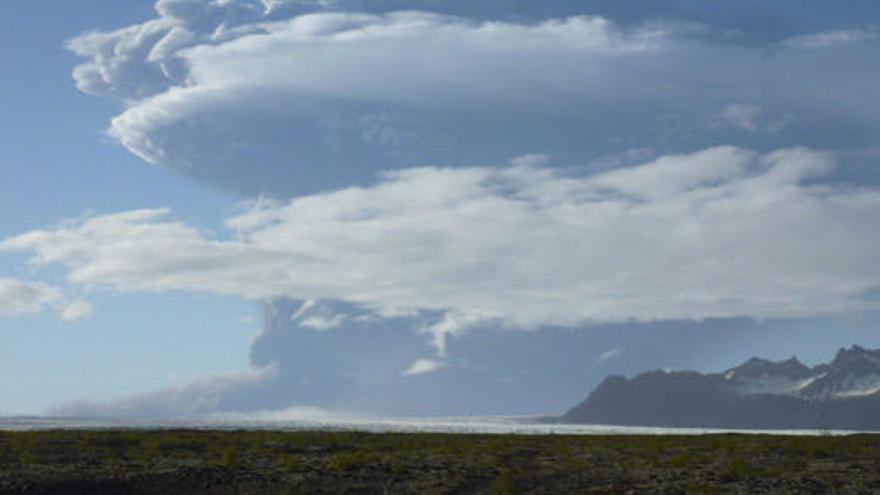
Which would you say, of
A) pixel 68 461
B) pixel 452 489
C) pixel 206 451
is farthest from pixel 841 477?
pixel 68 461

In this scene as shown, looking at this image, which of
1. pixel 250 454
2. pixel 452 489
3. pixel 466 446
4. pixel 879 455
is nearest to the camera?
pixel 452 489

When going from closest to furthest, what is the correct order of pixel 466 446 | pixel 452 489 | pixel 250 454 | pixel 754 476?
pixel 452 489 → pixel 754 476 → pixel 250 454 → pixel 466 446

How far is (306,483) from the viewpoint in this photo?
2191 inches

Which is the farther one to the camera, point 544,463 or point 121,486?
point 544,463

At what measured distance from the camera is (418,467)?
6188 cm

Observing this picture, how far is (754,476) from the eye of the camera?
5947cm

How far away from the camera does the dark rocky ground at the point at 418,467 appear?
5441cm

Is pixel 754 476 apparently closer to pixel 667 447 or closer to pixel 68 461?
pixel 667 447

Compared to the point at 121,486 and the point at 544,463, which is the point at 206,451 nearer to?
the point at 121,486

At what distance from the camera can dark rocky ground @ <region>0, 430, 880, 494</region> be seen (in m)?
54.4

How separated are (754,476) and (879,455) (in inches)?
818

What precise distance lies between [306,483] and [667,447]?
38.4m

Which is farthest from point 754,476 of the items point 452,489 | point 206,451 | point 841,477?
point 206,451

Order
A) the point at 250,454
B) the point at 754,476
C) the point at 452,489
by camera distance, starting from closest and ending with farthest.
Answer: the point at 452,489 < the point at 754,476 < the point at 250,454
